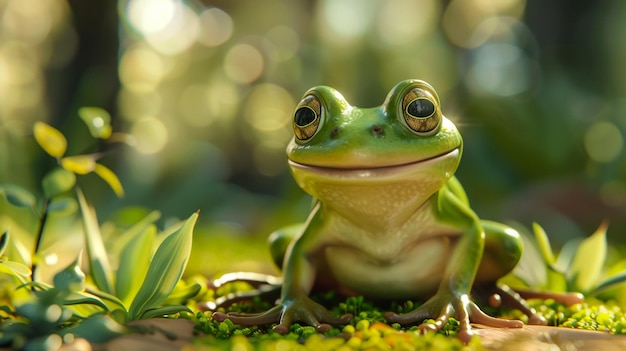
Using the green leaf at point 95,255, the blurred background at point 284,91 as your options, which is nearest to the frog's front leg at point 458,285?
the green leaf at point 95,255

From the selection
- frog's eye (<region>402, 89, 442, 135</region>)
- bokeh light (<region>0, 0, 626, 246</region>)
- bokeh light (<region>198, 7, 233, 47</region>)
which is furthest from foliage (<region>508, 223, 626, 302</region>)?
bokeh light (<region>198, 7, 233, 47</region>)

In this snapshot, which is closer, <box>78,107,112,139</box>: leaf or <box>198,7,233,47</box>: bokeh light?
<box>78,107,112,139</box>: leaf

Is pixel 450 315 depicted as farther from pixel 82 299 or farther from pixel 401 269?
pixel 82 299

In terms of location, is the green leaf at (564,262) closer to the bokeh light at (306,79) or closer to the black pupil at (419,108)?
the black pupil at (419,108)

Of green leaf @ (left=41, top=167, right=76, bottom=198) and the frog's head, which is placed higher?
the frog's head

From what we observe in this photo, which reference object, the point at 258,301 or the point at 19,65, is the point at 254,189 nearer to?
the point at 19,65

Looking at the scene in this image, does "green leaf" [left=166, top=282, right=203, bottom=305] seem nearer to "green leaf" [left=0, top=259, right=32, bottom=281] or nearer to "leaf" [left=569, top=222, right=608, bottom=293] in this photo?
"green leaf" [left=0, top=259, right=32, bottom=281]

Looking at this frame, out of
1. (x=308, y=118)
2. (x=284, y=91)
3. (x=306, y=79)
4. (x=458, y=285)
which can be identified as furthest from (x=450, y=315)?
(x=284, y=91)
